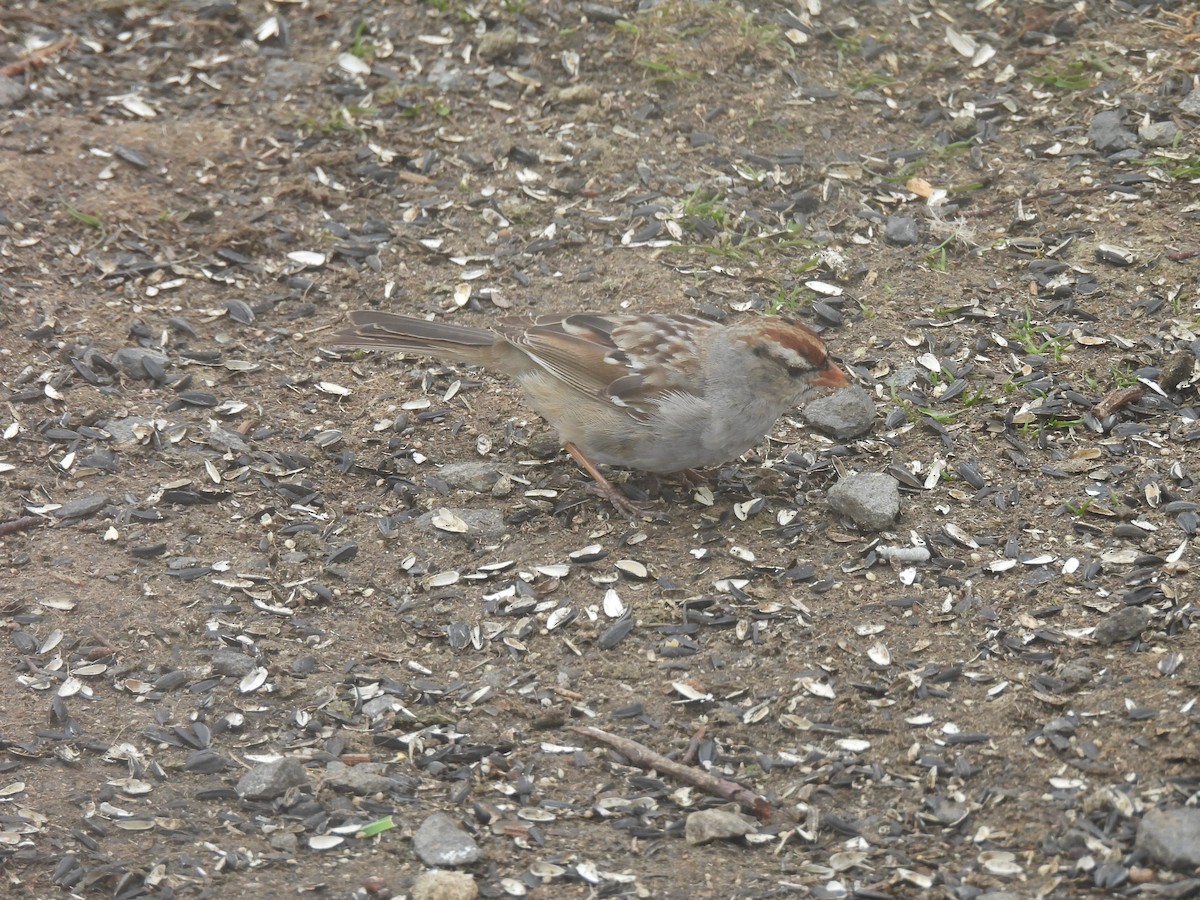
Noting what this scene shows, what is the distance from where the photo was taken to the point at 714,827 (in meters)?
3.59

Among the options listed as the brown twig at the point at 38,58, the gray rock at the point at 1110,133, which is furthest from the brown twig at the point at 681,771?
the brown twig at the point at 38,58

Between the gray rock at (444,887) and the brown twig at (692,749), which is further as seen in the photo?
the brown twig at (692,749)

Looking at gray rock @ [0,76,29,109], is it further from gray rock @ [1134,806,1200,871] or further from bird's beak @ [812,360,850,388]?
gray rock @ [1134,806,1200,871]

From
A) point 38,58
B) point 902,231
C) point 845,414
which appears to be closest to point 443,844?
point 845,414

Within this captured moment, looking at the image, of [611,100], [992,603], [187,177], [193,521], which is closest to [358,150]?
[187,177]

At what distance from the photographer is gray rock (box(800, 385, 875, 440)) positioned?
16.8 feet

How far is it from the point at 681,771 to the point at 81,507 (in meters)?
2.46

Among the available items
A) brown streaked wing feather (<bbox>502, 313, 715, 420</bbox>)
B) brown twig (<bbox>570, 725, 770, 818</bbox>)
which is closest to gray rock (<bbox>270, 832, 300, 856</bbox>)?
brown twig (<bbox>570, 725, 770, 818</bbox>)

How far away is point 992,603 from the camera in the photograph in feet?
14.1

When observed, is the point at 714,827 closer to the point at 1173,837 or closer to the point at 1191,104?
the point at 1173,837

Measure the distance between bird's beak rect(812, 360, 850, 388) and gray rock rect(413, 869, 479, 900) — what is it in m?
2.21

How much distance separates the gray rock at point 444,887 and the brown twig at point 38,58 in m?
5.34

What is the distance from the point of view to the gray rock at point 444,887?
341 centimetres

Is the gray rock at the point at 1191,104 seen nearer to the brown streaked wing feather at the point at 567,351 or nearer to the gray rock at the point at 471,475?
the brown streaked wing feather at the point at 567,351
